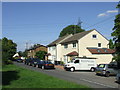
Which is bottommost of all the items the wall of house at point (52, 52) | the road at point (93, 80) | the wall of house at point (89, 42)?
the road at point (93, 80)

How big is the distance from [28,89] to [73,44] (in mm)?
31352

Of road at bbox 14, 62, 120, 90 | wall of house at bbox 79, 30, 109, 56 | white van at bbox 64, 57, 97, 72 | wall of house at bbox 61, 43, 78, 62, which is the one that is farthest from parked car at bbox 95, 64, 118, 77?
wall of house at bbox 61, 43, 78, 62

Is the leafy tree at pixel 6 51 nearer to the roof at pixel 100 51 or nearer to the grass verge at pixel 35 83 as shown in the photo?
the roof at pixel 100 51

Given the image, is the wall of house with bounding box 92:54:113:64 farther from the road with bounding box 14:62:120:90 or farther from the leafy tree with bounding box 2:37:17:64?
the leafy tree with bounding box 2:37:17:64

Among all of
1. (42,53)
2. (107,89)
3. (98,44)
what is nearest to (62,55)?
(98,44)

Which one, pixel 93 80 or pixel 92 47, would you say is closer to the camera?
pixel 93 80

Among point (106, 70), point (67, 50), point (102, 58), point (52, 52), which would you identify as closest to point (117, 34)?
point (106, 70)

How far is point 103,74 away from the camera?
22844mm

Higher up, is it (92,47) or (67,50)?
(92,47)

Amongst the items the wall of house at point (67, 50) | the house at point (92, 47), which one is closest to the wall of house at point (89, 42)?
the house at point (92, 47)

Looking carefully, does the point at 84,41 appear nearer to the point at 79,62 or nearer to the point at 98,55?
the point at 98,55

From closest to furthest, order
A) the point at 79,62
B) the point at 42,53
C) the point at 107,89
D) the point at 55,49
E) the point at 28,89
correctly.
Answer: the point at 28,89
the point at 107,89
the point at 79,62
the point at 55,49
the point at 42,53

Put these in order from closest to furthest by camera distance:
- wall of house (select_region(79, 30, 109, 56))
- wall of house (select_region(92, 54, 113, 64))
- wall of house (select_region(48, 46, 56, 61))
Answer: wall of house (select_region(92, 54, 113, 64)) → wall of house (select_region(79, 30, 109, 56)) → wall of house (select_region(48, 46, 56, 61))

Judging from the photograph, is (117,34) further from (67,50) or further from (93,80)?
(67,50)
